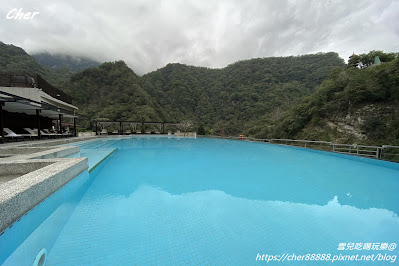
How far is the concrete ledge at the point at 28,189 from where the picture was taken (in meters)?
1.54

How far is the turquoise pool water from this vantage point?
167 centimetres

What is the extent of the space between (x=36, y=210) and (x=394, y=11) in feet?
57.5

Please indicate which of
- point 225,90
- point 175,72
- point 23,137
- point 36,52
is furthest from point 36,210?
point 36,52

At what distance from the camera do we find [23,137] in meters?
7.38

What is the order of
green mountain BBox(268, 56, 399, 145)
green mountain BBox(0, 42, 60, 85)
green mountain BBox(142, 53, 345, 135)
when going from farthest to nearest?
green mountain BBox(142, 53, 345, 135) → green mountain BBox(0, 42, 60, 85) → green mountain BBox(268, 56, 399, 145)

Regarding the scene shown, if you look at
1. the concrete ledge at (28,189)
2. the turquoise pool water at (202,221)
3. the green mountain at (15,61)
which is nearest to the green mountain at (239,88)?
the green mountain at (15,61)

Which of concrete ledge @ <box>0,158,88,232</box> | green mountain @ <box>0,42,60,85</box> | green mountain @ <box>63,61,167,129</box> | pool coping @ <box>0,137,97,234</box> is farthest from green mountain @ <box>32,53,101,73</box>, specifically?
concrete ledge @ <box>0,158,88,232</box>

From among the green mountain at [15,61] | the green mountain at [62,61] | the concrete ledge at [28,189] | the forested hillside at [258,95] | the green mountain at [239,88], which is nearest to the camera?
the concrete ledge at [28,189]

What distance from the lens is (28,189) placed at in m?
1.86

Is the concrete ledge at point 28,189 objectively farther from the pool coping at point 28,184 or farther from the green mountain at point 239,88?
the green mountain at point 239,88

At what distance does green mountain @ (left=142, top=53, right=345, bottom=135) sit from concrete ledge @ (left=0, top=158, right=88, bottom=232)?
1039 inches

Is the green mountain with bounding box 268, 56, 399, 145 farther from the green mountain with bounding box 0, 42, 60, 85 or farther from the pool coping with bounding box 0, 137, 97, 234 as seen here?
the green mountain with bounding box 0, 42, 60, 85

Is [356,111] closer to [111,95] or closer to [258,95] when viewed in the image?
[258,95]

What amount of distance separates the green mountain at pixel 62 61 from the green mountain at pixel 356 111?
72.0 meters
